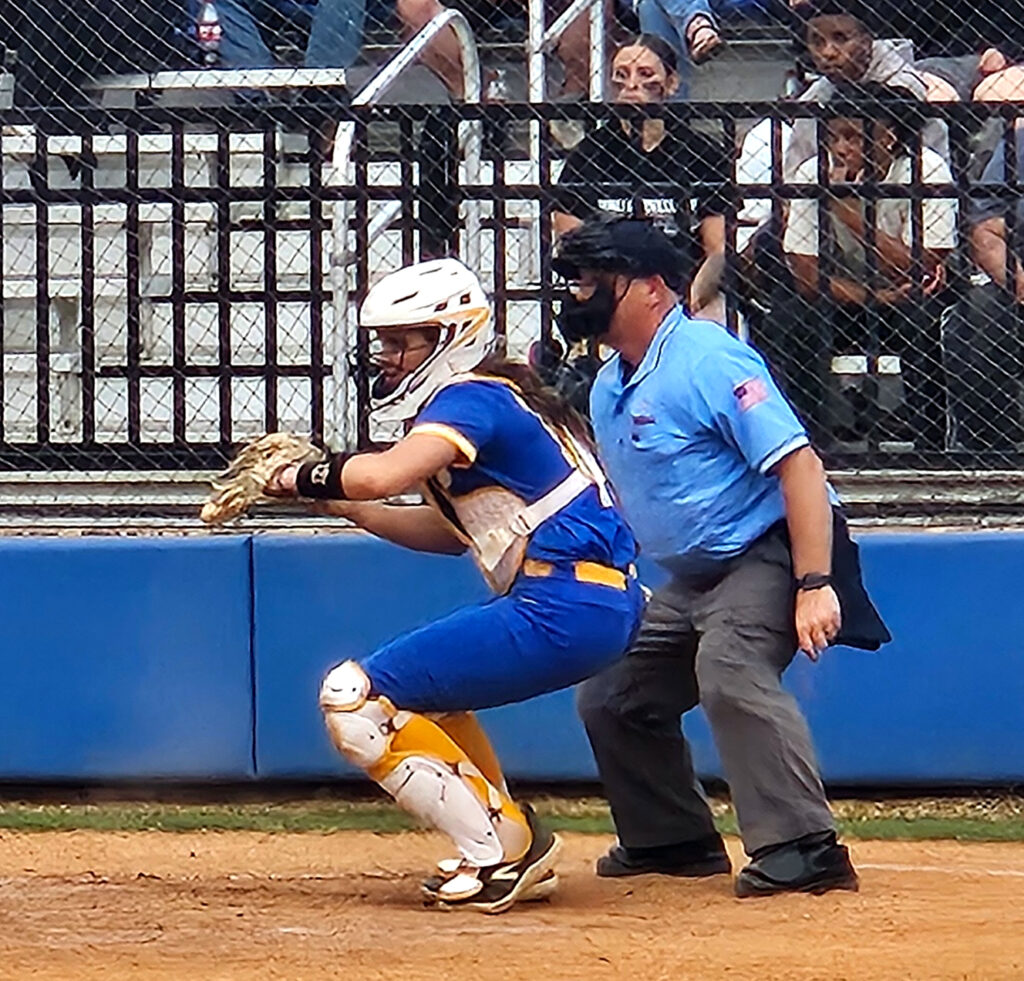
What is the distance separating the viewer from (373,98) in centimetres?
818

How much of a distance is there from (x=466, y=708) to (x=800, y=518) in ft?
3.30

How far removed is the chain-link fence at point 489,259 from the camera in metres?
7.57

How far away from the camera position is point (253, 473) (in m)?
5.15

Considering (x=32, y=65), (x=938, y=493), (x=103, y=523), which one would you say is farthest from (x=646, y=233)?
(x=32, y=65)

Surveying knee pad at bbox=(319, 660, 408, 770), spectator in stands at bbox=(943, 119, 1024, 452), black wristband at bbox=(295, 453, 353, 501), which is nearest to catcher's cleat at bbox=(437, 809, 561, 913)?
knee pad at bbox=(319, 660, 408, 770)

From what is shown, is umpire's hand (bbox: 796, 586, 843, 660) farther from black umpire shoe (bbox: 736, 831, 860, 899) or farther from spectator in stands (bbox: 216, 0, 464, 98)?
spectator in stands (bbox: 216, 0, 464, 98)

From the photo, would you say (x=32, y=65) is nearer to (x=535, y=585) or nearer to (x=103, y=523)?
(x=103, y=523)

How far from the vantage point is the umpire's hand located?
546cm

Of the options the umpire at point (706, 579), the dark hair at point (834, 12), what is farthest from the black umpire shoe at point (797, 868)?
the dark hair at point (834, 12)

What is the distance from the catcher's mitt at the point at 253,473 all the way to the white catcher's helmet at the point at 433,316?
0.31 m

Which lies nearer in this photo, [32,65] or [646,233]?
[646,233]

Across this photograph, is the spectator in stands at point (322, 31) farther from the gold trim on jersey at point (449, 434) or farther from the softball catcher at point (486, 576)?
the gold trim on jersey at point (449, 434)

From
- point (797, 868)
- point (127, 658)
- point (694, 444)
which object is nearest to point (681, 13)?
point (127, 658)

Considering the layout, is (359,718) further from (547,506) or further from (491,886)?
(547,506)
